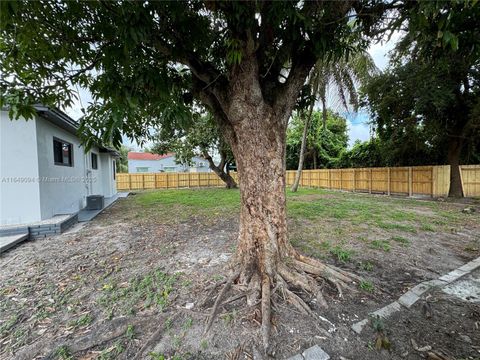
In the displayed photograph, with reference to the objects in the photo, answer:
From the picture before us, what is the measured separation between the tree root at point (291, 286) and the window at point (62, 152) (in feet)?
21.4

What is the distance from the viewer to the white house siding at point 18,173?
5.02 m

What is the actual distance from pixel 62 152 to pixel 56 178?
1.07 meters

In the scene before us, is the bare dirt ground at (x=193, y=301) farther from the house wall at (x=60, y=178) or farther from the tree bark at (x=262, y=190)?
the house wall at (x=60, y=178)

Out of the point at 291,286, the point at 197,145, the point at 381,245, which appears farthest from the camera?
the point at 197,145

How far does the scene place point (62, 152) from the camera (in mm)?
6852

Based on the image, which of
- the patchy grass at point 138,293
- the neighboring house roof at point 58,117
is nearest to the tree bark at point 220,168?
the neighboring house roof at point 58,117

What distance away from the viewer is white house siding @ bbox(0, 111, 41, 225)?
5.02 meters

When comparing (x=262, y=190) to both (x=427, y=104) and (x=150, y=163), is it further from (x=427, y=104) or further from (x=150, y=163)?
(x=150, y=163)

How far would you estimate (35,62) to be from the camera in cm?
260

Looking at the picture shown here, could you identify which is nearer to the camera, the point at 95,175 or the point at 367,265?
the point at 367,265

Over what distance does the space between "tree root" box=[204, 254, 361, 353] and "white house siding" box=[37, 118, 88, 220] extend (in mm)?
5259

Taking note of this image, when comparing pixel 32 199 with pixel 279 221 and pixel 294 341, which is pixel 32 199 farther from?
pixel 294 341

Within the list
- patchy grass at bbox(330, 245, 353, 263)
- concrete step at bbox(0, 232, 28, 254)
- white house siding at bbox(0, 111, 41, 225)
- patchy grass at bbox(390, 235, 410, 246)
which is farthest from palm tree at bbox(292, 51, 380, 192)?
concrete step at bbox(0, 232, 28, 254)

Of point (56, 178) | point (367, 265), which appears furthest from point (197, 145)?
point (367, 265)
